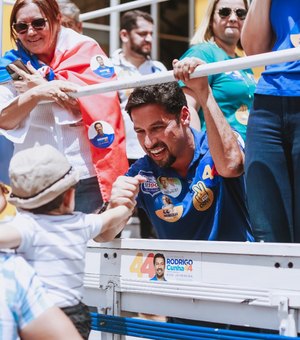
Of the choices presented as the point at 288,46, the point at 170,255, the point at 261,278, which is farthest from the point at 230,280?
the point at 288,46

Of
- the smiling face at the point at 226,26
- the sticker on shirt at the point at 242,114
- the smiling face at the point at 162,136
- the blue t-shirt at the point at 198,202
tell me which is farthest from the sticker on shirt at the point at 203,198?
the smiling face at the point at 226,26

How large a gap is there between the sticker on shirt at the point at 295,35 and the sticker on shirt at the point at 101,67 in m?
1.02

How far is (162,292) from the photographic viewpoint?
2.62m

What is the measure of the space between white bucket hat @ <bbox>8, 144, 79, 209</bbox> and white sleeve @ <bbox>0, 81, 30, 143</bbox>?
42.3 inches

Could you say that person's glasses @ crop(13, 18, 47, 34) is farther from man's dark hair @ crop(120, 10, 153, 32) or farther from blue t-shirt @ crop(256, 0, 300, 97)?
man's dark hair @ crop(120, 10, 153, 32)

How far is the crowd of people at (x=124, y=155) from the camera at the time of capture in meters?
2.17

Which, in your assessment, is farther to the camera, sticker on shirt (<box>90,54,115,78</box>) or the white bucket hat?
sticker on shirt (<box>90,54,115,78</box>)

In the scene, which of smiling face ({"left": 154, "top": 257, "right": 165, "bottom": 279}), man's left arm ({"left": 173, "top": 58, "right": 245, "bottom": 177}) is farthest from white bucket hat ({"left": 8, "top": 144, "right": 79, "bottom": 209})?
man's left arm ({"left": 173, "top": 58, "right": 245, "bottom": 177})

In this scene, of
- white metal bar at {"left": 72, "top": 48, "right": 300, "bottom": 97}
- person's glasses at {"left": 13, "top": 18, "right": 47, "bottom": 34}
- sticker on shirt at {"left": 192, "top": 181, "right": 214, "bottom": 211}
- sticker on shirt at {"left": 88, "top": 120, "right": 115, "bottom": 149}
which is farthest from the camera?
person's glasses at {"left": 13, "top": 18, "right": 47, "bottom": 34}

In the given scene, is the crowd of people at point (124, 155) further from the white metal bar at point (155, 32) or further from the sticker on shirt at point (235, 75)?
the white metal bar at point (155, 32)

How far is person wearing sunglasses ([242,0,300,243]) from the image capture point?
2.65m

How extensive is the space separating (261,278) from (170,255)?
405mm

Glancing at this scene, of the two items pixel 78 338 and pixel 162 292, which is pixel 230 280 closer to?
pixel 162 292

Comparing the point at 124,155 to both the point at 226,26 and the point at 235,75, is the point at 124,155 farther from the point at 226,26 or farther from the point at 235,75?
the point at 226,26
